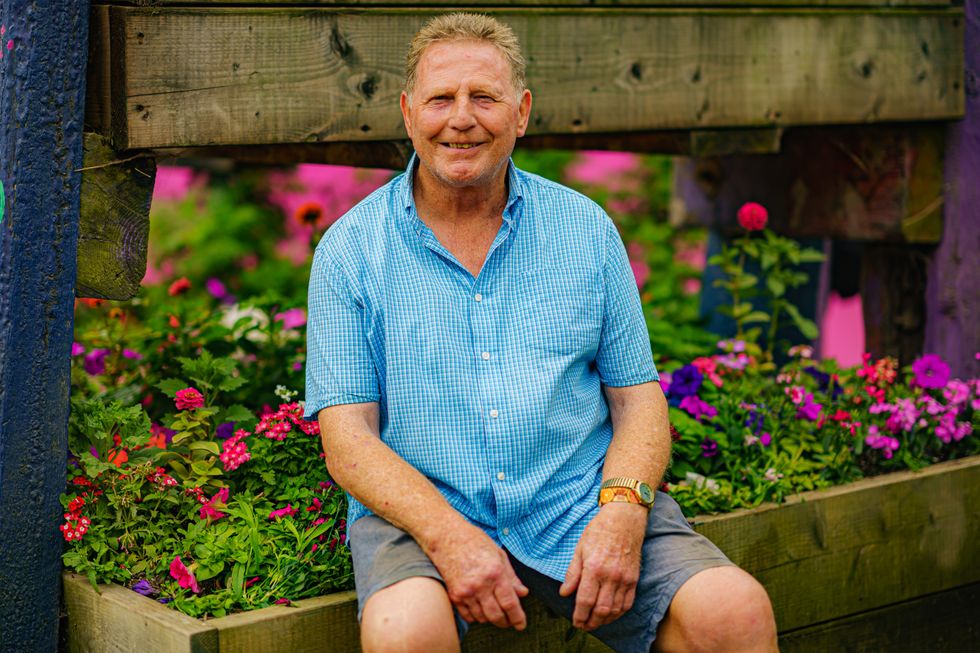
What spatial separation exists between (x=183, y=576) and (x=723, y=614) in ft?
3.59

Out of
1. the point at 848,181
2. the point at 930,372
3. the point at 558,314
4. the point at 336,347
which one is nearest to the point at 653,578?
the point at 558,314

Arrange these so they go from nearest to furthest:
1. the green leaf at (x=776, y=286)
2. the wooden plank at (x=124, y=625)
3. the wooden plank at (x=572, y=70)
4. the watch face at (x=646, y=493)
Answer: the wooden plank at (x=124, y=625)
the watch face at (x=646, y=493)
the wooden plank at (x=572, y=70)
the green leaf at (x=776, y=286)

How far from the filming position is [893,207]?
403 cm

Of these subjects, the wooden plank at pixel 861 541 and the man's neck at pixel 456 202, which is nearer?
the man's neck at pixel 456 202

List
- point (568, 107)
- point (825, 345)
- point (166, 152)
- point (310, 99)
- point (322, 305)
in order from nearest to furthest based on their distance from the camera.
A: point (322, 305)
point (166, 152)
point (310, 99)
point (568, 107)
point (825, 345)

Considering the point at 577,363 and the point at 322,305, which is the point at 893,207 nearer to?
the point at 577,363

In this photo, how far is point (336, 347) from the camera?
7.84 feet

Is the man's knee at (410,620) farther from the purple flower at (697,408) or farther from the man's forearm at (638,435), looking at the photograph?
the purple flower at (697,408)

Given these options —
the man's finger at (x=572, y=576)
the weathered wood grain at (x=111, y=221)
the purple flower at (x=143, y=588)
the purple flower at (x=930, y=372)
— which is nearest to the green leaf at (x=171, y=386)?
the weathered wood grain at (x=111, y=221)

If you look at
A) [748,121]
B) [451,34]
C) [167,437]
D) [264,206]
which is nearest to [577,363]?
[451,34]

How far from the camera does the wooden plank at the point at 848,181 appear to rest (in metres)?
4.00

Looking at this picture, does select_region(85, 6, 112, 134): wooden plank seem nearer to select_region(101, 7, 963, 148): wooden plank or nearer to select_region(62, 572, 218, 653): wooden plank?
select_region(101, 7, 963, 148): wooden plank

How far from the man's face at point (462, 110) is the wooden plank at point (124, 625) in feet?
3.36

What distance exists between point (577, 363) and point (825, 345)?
15.5 feet
